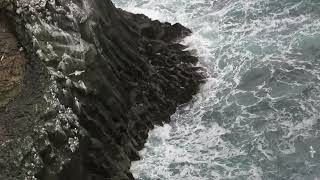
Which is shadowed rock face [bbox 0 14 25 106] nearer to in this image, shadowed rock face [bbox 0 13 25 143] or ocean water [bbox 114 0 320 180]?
shadowed rock face [bbox 0 13 25 143]

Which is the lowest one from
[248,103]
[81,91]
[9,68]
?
[9,68]

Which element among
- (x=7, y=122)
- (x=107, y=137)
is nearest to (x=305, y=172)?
(x=107, y=137)

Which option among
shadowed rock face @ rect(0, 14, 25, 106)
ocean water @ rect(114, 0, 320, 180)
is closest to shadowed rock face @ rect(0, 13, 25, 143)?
shadowed rock face @ rect(0, 14, 25, 106)

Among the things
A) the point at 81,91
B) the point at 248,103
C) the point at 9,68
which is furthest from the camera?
the point at 248,103

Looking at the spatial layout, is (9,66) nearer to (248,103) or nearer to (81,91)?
(81,91)

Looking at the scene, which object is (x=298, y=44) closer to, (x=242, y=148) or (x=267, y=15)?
(x=267, y=15)

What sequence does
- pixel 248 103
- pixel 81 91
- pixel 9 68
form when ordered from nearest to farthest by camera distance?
pixel 9 68
pixel 81 91
pixel 248 103

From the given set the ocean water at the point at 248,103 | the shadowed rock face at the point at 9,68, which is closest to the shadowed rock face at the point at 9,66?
the shadowed rock face at the point at 9,68

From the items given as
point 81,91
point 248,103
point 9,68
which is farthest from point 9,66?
point 248,103
